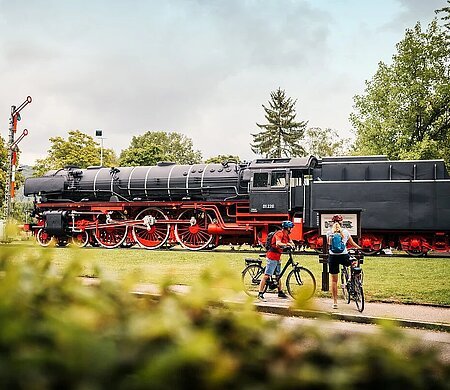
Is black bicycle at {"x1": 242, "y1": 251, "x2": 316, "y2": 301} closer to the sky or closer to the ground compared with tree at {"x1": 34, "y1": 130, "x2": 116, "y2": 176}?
closer to the ground

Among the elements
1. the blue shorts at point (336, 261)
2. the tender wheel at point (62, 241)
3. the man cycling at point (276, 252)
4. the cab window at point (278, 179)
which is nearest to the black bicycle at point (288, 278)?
the man cycling at point (276, 252)

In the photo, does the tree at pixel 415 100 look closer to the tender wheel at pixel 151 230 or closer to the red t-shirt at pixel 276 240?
the tender wheel at pixel 151 230

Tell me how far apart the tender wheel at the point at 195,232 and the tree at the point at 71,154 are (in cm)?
3737

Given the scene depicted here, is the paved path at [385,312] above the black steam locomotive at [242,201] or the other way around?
the other way around

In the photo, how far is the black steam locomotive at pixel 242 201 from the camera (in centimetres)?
2281

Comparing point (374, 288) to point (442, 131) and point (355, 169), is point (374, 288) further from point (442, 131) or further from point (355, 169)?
point (442, 131)

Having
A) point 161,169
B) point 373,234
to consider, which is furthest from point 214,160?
point 373,234

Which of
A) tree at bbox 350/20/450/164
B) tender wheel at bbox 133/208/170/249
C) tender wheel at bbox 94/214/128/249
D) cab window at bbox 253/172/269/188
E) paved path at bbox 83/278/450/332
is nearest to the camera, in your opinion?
paved path at bbox 83/278/450/332

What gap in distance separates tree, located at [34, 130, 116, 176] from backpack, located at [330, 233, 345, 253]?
175 feet

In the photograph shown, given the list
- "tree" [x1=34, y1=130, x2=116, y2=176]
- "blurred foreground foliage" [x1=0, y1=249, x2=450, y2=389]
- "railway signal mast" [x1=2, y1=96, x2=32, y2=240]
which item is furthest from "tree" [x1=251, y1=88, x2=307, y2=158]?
"blurred foreground foliage" [x1=0, y1=249, x2=450, y2=389]

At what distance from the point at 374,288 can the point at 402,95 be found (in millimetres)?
29856

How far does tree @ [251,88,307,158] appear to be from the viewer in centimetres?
7956

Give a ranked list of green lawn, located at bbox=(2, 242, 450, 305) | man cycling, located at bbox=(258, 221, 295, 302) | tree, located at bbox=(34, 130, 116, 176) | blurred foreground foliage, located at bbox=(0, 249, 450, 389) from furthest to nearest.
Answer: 1. tree, located at bbox=(34, 130, 116, 176)
2. green lawn, located at bbox=(2, 242, 450, 305)
3. man cycling, located at bbox=(258, 221, 295, 302)
4. blurred foreground foliage, located at bbox=(0, 249, 450, 389)

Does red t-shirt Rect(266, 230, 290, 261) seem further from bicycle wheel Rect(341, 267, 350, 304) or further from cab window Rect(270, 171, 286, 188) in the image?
cab window Rect(270, 171, 286, 188)
